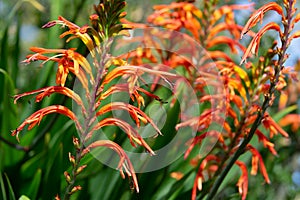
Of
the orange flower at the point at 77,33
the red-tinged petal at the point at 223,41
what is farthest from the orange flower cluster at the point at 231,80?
the orange flower at the point at 77,33

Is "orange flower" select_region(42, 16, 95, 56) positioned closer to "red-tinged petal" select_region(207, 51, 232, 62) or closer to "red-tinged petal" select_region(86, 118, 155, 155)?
"red-tinged petal" select_region(86, 118, 155, 155)

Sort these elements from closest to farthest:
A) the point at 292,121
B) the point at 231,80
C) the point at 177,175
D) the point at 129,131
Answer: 1. the point at 129,131
2. the point at 231,80
3. the point at 177,175
4. the point at 292,121

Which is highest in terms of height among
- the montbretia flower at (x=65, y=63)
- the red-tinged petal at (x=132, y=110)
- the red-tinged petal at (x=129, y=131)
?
the montbretia flower at (x=65, y=63)

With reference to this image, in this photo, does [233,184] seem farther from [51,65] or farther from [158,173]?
[51,65]

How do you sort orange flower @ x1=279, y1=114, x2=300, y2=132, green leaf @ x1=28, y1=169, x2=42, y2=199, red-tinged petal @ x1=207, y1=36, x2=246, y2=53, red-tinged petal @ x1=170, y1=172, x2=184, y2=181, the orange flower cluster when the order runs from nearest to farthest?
the orange flower cluster → green leaf @ x1=28, y1=169, x2=42, y2=199 → red-tinged petal @ x1=170, y1=172, x2=184, y2=181 → red-tinged petal @ x1=207, y1=36, x2=246, y2=53 → orange flower @ x1=279, y1=114, x2=300, y2=132

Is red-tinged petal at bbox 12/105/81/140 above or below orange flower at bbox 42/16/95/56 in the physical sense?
below

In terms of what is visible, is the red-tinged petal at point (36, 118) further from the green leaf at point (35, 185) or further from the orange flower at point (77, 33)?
the green leaf at point (35, 185)

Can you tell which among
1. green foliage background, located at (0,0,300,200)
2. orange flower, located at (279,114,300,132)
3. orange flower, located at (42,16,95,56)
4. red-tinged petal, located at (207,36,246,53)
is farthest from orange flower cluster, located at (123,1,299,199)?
orange flower, located at (279,114,300,132)

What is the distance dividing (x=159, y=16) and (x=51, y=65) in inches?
14.4

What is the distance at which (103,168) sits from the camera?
1.37 meters

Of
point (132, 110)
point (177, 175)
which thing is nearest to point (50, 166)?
point (177, 175)

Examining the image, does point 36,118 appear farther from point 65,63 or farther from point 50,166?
point 50,166

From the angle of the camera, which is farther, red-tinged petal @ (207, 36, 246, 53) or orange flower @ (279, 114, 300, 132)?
orange flower @ (279, 114, 300, 132)

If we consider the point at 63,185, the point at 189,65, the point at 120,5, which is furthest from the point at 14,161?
the point at 120,5
